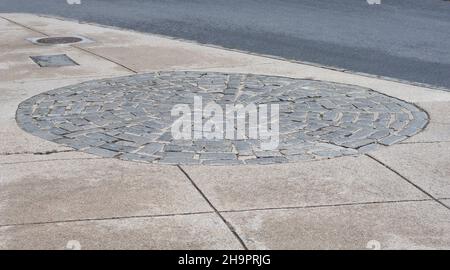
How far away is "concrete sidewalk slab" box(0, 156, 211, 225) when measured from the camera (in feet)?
16.1

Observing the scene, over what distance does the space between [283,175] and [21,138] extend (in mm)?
2792

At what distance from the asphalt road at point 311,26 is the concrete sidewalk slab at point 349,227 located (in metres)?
5.17

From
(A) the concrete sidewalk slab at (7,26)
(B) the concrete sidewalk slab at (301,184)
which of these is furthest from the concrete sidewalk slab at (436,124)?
(A) the concrete sidewalk slab at (7,26)

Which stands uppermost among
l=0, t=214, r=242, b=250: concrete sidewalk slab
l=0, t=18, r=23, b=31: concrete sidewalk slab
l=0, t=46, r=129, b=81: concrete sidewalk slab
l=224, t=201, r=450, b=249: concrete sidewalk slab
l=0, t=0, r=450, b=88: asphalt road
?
l=0, t=0, r=450, b=88: asphalt road

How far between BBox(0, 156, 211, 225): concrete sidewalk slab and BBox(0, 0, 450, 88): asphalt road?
5.59 metres

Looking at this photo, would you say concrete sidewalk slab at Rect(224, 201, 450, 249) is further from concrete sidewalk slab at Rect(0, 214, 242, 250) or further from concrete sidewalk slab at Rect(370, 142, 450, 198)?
concrete sidewalk slab at Rect(370, 142, 450, 198)

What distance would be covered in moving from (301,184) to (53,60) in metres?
6.79

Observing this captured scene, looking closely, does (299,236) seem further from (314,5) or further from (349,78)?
(314,5)

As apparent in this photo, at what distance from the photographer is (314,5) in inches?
780

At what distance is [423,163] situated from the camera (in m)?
6.01

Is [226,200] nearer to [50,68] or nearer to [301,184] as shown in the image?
[301,184]

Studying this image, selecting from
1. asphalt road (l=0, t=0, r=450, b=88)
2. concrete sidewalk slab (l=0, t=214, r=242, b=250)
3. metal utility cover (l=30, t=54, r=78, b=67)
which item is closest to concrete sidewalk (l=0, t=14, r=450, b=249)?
concrete sidewalk slab (l=0, t=214, r=242, b=250)

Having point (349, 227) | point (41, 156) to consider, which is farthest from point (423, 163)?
point (41, 156)
